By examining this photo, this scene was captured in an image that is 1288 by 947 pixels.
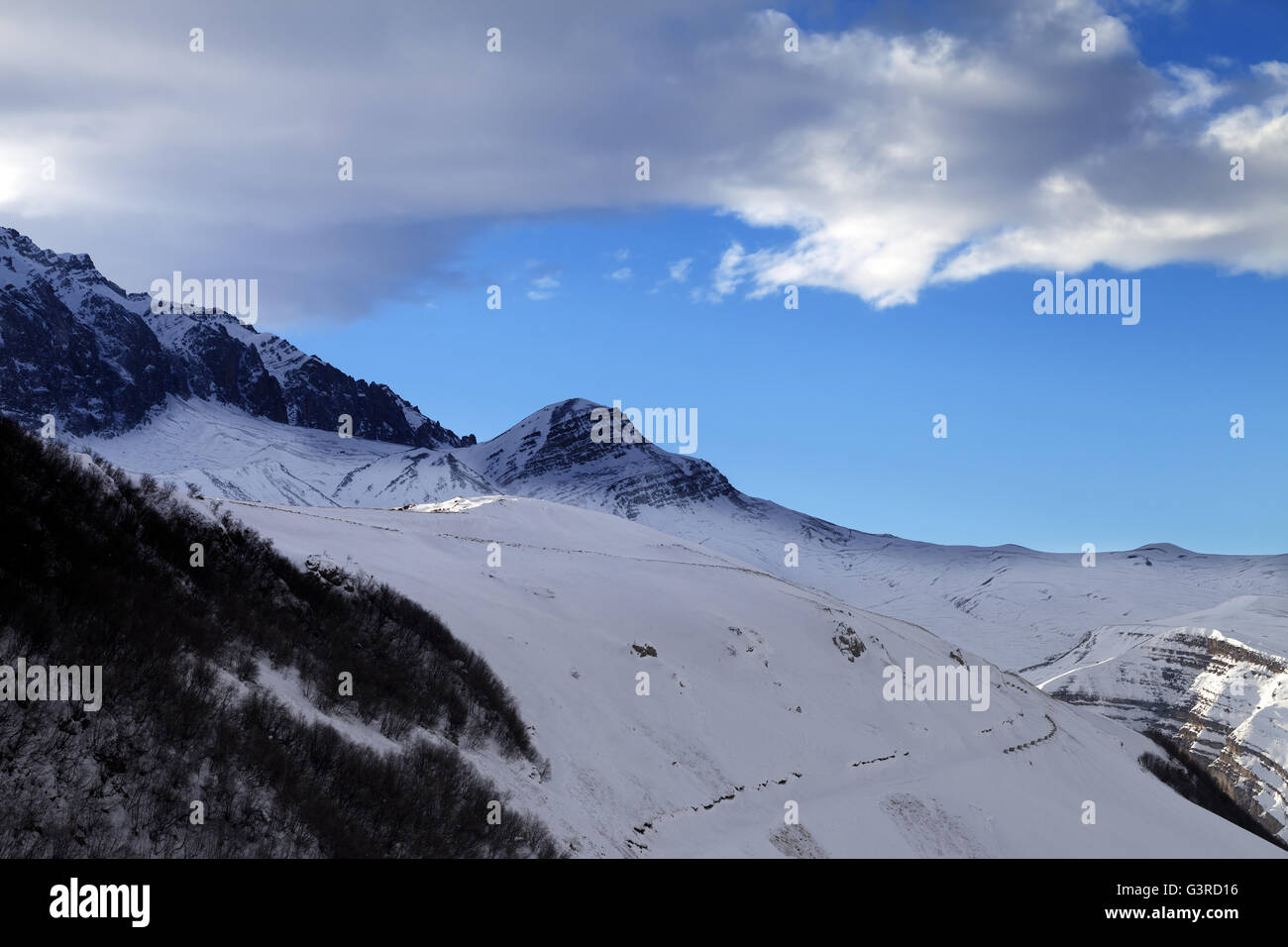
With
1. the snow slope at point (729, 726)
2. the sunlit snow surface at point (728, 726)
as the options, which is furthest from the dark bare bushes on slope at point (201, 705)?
the sunlit snow surface at point (728, 726)

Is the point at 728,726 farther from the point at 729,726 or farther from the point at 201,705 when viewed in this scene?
the point at 201,705

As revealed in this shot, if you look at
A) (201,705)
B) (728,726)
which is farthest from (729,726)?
(201,705)

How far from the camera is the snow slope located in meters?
33.6

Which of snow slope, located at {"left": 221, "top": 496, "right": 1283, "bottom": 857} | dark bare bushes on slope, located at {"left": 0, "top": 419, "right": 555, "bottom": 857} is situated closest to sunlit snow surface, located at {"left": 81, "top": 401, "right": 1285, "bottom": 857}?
snow slope, located at {"left": 221, "top": 496, "right": 1283, "bottom": 857}

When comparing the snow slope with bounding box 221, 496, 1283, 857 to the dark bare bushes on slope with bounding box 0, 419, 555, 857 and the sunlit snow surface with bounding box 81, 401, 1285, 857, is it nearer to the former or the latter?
the sunlit snow surface with bounding box 81, 401, 1285, 857

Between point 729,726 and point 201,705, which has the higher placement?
point 201,705

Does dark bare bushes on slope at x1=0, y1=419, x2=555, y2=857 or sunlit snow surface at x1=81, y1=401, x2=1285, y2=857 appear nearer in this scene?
dark bare bushes on slope at x1=0, y1=419, x2=555, y2=857

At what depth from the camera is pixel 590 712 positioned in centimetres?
3653

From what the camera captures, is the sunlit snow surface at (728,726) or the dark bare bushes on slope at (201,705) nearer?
the dark bare bushes on slope at (201,705)

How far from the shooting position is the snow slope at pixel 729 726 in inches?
1323

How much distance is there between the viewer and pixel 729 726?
42.2 m

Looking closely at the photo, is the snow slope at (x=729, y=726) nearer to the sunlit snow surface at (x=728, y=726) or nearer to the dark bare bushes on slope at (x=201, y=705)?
the sunlit snow surface at (x=728, y=726)
